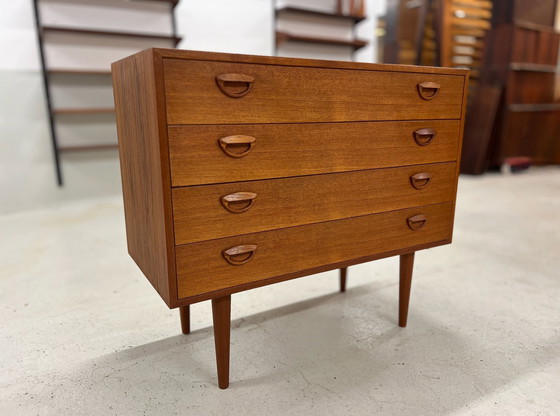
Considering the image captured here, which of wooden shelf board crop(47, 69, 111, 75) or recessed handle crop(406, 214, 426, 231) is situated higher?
wooden shelf board crop(47, 69, 111, 75)

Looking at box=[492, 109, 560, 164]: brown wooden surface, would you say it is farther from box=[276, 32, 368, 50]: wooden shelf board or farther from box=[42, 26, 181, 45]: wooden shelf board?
box=[42, 26, 181, 45]: wooden shelf board

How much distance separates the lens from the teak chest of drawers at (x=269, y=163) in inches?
40.0

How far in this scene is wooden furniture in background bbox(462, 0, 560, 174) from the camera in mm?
5012

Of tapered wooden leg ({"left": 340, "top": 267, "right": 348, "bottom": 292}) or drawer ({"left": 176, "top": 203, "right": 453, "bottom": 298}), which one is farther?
tapered wooden leg ({"left": 340, "top": 267, "right": 348, "bottom": 292})

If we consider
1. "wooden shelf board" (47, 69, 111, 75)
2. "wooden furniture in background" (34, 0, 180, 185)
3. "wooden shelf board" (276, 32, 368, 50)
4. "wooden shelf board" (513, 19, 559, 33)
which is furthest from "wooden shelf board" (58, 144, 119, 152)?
"wooden shelf board" (513, 19, 559, 33)

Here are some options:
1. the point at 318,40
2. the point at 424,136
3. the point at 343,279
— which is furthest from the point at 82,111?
the point at 424,136

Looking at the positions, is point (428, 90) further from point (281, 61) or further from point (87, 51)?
point (87, 51)

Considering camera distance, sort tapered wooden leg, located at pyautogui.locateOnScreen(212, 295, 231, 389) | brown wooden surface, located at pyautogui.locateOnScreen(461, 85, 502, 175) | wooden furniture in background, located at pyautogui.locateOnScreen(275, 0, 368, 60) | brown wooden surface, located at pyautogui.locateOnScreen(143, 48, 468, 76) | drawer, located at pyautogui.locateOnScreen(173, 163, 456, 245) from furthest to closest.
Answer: brown wooden surface, located at pyautogui.locateOnScreen(461, 85, 502, 175), wooden furniture in background, located at pyautogui.locateOnScreen(275, 0, 368, 60), tapered wooden leg, located at pyautogui.locateOnScreen(212, 295, 231, 389), drawer, located at pyautogui.locateOnScreen(173, 163, 456, 245), brown wooden surface, located at pyautogui.locateOnScreen(143, 48, 468, 76)

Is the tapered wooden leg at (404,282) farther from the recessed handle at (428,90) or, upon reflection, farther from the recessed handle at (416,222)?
the recessed handle at (428,90)

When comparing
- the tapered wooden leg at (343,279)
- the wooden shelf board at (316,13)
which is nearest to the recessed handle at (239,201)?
the tapered wooden leg at (343,279)

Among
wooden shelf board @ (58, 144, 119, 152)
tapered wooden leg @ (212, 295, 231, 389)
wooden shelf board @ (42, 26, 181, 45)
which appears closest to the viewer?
tapered wooden leg @ (212, 295, 231, 389)

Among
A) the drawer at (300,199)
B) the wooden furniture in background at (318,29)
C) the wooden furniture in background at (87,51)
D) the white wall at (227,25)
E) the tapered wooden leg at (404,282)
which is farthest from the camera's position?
the wooden furniture in background at (318,29)

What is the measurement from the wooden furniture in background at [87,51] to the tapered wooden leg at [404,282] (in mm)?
2763

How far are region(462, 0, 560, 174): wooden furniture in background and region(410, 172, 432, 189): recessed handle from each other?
3.94 meters
